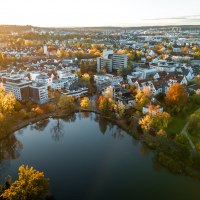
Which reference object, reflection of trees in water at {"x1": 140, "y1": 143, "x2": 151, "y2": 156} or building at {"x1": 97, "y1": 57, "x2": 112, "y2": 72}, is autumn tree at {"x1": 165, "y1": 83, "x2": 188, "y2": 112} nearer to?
reflection of trees in water at {"x1": 140, "y1": 143, "x2": 151, "y2": 156}

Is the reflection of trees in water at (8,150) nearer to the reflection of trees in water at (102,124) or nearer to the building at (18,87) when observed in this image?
the reflection of trees in water at (102,124)

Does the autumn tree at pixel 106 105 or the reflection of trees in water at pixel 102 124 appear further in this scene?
the autumn tree at pixel 106 105

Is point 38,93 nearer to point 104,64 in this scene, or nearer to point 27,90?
point 27,90

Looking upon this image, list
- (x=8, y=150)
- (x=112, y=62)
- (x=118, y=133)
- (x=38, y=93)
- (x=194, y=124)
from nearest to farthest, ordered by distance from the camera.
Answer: (x=8, y=150), (x=194, y=124), (x=118, y=133), (x=38, y=93), (x=112, y=62)

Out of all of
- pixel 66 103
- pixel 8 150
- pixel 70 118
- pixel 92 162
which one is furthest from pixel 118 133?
pixel 8 150

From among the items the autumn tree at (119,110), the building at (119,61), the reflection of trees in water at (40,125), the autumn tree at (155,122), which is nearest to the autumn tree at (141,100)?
the autumn tree at (119,110)

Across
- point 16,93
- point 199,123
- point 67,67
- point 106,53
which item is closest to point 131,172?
point 199,123

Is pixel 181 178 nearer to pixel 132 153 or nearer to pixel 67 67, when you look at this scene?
pixel 132 153

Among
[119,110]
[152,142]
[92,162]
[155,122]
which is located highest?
[155,122]
